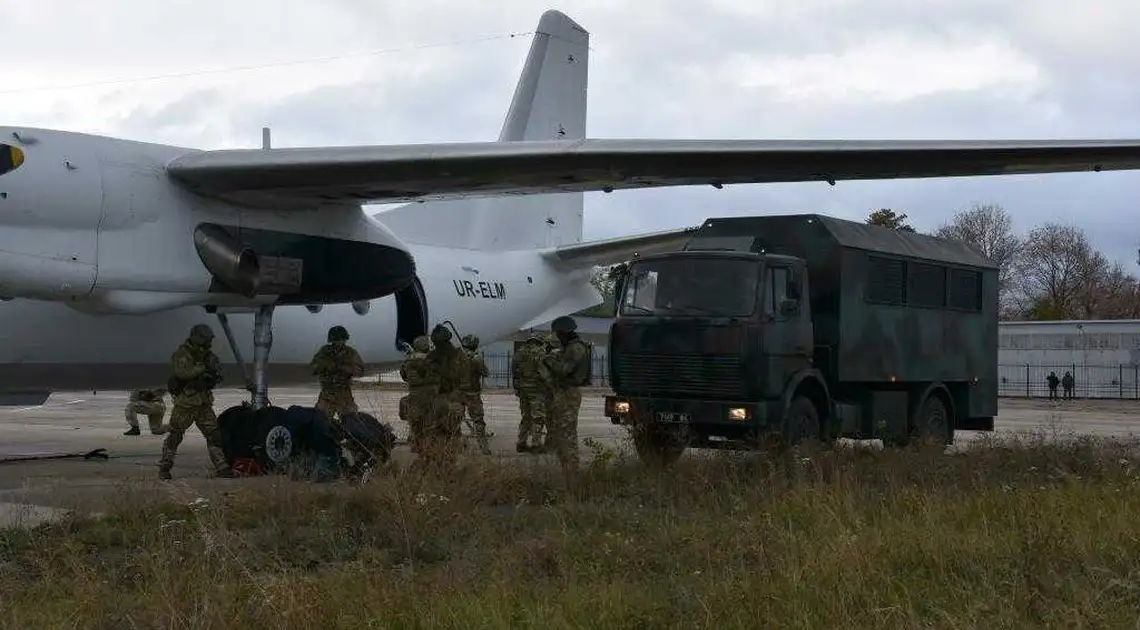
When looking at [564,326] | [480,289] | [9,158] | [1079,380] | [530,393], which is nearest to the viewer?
[9,158]

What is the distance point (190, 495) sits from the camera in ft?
31.1

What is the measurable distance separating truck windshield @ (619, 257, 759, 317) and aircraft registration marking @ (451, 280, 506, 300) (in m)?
5.12

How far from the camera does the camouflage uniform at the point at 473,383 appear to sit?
529 inches

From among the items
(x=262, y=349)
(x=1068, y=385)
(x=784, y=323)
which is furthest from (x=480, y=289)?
(x=1068, y=385)

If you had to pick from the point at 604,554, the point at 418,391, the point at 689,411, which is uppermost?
the point at 418,391

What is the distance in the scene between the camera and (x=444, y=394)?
43.4 feet

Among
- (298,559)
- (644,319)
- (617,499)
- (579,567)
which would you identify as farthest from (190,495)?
(644,319)

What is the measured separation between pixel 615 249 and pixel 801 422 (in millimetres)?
5580

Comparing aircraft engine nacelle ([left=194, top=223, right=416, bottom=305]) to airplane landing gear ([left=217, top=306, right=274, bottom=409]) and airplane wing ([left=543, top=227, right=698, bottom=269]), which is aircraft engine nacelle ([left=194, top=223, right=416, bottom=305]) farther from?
airplane wing ([left=543, top=227, right=698, bottom=269])

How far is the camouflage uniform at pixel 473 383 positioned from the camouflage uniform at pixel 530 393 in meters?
0.91

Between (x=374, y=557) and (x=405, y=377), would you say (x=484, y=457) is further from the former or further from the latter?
(x=374, y=557)

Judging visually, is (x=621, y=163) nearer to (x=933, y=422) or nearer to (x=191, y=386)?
(x=191, y=386)

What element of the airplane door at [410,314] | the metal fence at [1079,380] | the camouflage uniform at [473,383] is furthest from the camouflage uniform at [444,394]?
the metal fence at [1079,380]

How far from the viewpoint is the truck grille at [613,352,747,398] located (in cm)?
1166
